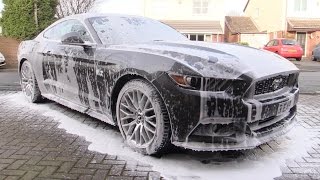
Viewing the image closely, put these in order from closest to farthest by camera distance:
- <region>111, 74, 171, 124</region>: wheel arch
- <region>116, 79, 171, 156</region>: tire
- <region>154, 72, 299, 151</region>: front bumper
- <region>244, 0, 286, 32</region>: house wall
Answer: <region>154, 72, 299, 151</region>: front bumper, <region>116, 79, 171, 156</region>: tire, <region>111, 74, 171, 124</region>: wheel arch, <region>244, 0, 286, 32</region>: house wall

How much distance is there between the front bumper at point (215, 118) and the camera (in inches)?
143

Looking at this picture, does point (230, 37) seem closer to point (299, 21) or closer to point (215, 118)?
point (299, 21)

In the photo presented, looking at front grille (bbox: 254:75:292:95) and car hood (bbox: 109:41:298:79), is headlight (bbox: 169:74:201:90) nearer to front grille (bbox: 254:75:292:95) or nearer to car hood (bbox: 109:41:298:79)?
car hood (bbox: 109:41:298:79)

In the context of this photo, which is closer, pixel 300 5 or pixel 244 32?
pixel 300 5

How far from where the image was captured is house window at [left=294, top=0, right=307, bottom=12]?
34875 millimetres

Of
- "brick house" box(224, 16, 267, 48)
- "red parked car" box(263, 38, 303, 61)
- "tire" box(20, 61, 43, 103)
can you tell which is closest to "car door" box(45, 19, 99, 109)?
"tire" box(20, 61, 43, 103)

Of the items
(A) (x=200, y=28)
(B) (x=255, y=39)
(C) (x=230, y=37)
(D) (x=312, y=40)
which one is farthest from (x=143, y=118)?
(C) (x=230, y=37)

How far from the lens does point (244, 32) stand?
39.6 m

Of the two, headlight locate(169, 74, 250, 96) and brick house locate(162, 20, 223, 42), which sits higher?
headlight locate(169, 74, 250, 96)

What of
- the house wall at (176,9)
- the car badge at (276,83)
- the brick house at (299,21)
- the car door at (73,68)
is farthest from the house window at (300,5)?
the car badge at (276,83)

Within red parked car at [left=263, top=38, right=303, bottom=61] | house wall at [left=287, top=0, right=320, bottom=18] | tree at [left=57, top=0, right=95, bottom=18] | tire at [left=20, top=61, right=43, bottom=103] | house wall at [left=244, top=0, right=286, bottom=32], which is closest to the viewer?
tire at [left=20, top=61, right=43, bottom=103]

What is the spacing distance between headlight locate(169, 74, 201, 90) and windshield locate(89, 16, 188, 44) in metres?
1.30

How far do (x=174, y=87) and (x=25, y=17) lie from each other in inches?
717

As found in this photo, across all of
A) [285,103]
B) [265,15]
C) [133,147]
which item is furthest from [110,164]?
[265,15]
